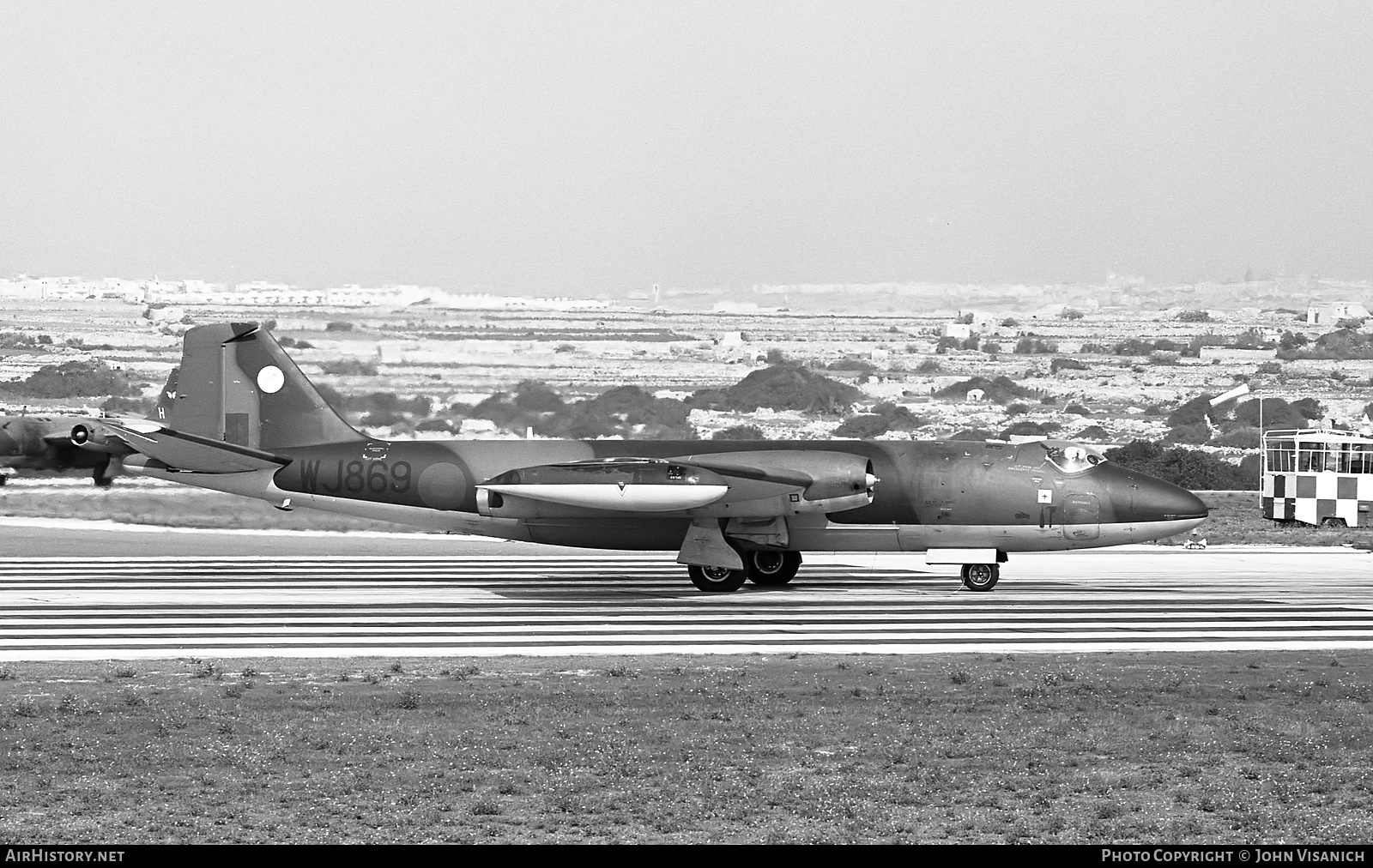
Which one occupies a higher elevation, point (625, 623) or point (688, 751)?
point (688, 751)

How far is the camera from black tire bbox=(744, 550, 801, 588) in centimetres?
3158

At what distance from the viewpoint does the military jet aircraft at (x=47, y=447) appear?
3925 centimetres

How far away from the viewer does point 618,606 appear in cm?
2759

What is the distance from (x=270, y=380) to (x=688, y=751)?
21.6 meters

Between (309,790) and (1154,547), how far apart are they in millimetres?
37522

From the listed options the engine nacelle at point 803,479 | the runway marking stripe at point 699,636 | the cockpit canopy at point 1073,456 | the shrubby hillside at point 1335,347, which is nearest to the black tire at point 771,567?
the engine nacelle at point 803,479

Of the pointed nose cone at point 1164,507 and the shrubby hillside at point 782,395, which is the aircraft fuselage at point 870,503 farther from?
the shrubby hillside at point 782,395

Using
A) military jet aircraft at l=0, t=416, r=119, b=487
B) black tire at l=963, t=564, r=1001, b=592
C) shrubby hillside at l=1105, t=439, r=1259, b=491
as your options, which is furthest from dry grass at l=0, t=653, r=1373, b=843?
shrubby hillside at l=1105, t=439, r=1259, b=491

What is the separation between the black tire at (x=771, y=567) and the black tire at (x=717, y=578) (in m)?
1.38

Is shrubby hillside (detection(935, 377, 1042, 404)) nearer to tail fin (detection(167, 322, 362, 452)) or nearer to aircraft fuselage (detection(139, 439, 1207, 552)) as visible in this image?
aircraft fuselage (detection(139, 439, 1207, 552))

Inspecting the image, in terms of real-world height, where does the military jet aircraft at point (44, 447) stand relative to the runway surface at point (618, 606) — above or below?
above

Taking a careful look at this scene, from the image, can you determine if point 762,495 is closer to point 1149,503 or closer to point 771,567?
point 771,567

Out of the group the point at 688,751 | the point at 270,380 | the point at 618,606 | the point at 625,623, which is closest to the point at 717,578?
the point at 618,606

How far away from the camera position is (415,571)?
35.0 meters
